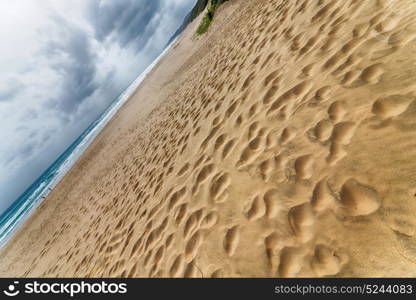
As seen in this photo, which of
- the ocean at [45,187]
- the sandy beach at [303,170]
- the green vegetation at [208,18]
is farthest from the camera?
the ocean at [45,187]

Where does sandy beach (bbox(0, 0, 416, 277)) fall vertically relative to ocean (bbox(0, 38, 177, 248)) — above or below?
above

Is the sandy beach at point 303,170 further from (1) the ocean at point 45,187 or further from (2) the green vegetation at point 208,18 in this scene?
(1) the ocean at point 45,187

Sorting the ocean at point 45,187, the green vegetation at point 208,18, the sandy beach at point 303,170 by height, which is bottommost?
the ocean at point 45,187

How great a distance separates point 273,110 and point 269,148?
2.15ft

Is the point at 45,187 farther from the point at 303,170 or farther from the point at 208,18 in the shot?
the point at 303,170

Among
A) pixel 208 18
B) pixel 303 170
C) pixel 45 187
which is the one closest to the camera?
pixel 303 170

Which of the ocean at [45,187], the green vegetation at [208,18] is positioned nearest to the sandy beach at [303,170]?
the green vegetation at [208,18]

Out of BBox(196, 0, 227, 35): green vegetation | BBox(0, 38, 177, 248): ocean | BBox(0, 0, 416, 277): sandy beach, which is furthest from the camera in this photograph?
BBox(0, 38, 177, 248): ocean

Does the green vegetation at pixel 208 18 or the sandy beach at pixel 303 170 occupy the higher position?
the green vegetation at pixel 208 18

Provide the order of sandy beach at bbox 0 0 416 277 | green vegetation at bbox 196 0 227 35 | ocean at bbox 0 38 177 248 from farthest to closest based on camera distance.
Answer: ocean at bbox 0 38 177 248, green vegetation at bbox 196 0 227 35, sandy beach at bbox 0 0 416 277

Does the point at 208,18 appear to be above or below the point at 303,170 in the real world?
above

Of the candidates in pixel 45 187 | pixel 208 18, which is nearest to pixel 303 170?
pixel 208 18

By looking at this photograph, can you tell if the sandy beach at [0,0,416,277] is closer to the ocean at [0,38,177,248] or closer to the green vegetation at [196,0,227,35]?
the green vegetation at [196,0,227,35]

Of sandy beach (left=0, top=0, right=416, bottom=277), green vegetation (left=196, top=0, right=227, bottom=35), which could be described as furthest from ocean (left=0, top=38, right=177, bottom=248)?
sandy beach (left=0, top=0, right=416, bottom=277)
